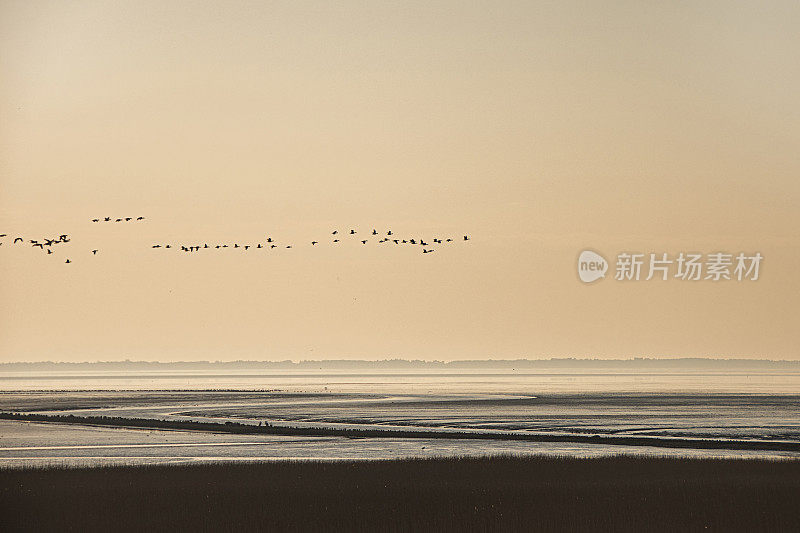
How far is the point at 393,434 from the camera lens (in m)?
19.5

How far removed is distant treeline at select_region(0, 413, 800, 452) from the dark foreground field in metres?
2.62

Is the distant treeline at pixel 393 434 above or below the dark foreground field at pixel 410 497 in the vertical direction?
above

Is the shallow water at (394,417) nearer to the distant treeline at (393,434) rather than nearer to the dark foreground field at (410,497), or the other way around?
the distant treeline at (393,434)

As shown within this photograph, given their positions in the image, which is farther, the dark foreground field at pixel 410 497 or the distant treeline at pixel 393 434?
the distant treeline at pixel 393 434

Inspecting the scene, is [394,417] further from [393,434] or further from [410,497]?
[410,497]

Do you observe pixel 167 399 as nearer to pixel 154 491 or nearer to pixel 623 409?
pixel 623 409

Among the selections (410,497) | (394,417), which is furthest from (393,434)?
(410,497)

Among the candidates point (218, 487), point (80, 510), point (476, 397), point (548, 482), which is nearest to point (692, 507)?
point (548, 482)

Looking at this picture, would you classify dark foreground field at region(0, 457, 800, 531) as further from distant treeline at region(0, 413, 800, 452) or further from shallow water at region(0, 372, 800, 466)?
distant treeline at region(0, 413, 800, 452)

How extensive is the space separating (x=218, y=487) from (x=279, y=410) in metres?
13.1

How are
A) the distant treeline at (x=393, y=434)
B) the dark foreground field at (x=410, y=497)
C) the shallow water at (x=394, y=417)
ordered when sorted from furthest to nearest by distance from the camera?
the distant treeline at (x=393, y=434)
the shallow water at (x=394, y=417)
the dark foreground field at (x=410, y=497)

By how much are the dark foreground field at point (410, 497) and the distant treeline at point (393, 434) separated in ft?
8.61

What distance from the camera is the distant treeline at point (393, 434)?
17.7m

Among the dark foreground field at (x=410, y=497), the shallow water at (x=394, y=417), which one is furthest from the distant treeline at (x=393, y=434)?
the dark foreground field at (x=410, y=497)
